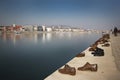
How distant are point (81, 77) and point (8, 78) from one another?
4.66 metres

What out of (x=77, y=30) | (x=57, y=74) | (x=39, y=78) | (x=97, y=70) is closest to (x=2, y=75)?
(x=39, y=78)

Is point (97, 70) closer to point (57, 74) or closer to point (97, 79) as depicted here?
point (97, 79)

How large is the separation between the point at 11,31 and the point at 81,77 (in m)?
89.9

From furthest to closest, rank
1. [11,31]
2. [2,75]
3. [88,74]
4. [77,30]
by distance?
[77,30] → [11,31] → [2,75] → [88,74]

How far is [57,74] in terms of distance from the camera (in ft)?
18.4

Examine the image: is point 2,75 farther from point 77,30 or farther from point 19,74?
point 77,30

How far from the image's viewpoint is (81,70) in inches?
233

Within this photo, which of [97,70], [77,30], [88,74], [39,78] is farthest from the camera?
[77,30]

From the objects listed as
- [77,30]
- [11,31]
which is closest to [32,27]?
[11,31]

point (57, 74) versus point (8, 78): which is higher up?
point (57, 74)

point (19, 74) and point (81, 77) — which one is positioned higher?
point (81, 77)

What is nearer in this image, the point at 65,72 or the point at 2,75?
the point at 65,72

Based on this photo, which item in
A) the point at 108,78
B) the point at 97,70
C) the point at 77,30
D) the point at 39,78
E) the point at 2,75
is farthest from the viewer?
the point at 77,30

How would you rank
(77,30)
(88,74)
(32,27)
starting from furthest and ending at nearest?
1. (77,30)
2. (32,27)
3. (88,74)
